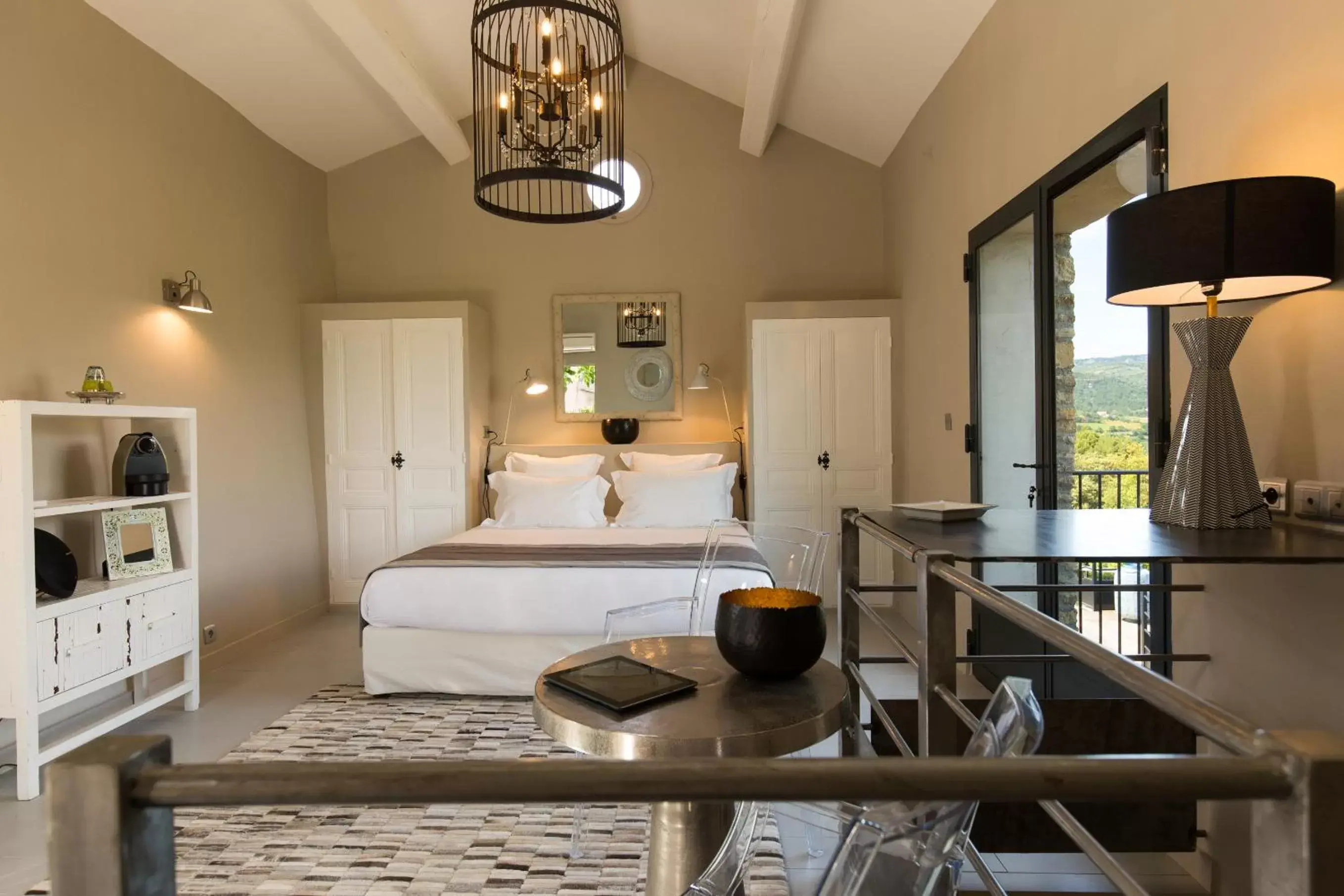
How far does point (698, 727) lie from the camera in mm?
1379

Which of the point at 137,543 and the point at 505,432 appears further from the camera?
the point at 505,432

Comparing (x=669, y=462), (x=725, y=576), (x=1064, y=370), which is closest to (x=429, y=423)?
(x=669, y=462)

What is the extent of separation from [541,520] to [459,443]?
90 cm

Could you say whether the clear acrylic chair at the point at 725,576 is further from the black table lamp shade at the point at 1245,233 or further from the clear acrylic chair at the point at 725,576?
the black table lamp shade at the point at 1245,233

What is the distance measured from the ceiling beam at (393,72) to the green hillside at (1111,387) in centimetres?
356

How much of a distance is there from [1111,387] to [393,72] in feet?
12.6

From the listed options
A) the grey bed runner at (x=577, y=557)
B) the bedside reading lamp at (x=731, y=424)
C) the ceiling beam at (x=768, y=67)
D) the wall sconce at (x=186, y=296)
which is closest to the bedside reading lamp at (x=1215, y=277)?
the grey bed runner at (x=577, y=557)

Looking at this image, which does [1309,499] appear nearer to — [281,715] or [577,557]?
[577,557]

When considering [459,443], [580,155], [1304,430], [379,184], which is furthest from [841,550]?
[379,184]

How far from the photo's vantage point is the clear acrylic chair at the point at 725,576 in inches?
111

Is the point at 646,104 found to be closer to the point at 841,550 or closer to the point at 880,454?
the point at 880,454

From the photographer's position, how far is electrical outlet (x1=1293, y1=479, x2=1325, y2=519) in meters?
1.59

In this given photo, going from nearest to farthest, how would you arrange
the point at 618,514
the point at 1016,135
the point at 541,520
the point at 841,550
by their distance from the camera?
the point at 841,550
the point at 1016,135
the point at 541,520
the point at 618,514

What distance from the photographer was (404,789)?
54 cm
